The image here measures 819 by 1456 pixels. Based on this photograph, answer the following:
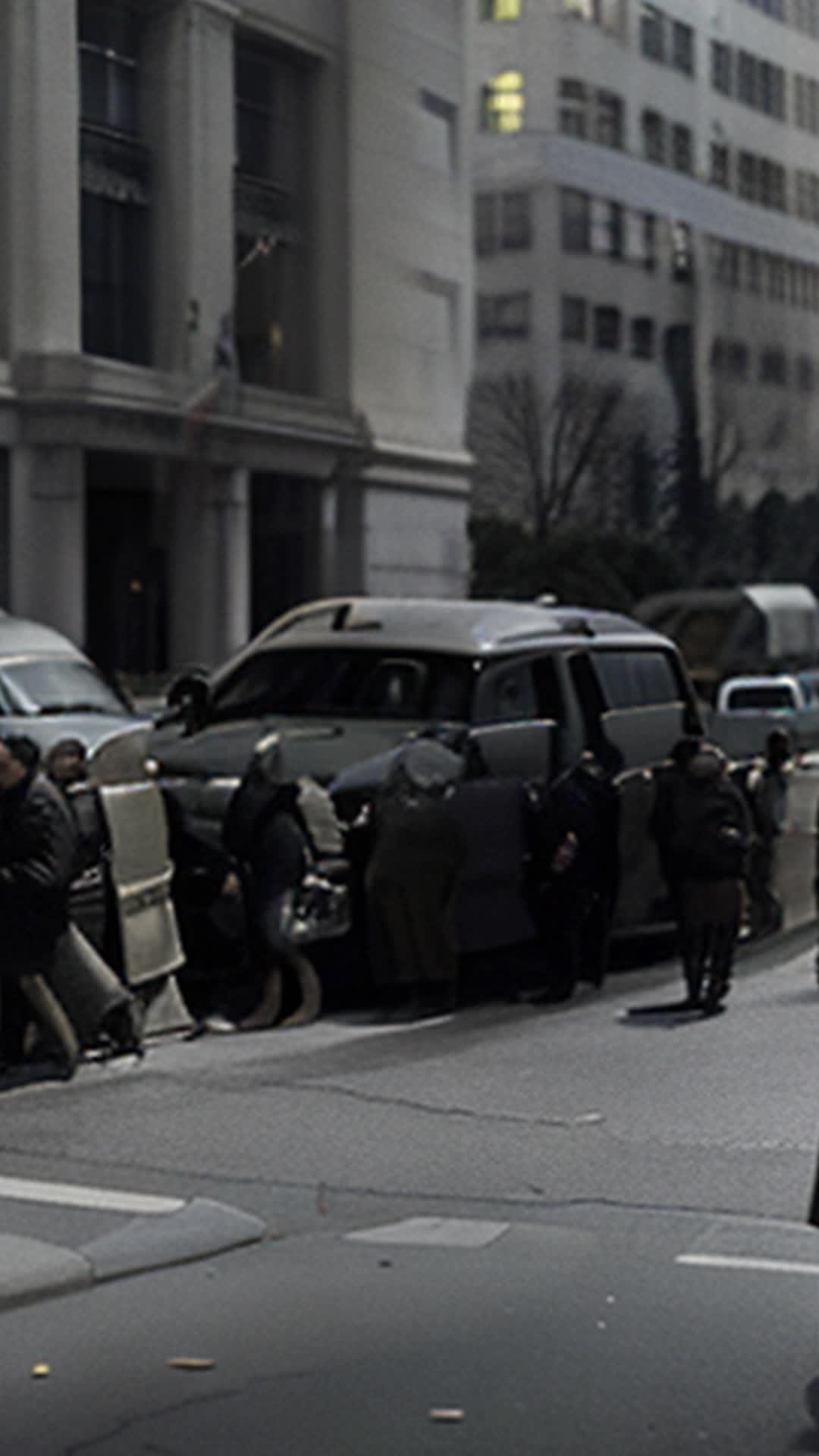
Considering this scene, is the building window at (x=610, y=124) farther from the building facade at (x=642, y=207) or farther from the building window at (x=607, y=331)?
the building window at (x=607, y=331)

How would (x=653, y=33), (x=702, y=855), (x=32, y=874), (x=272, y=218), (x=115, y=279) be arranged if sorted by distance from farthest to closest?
(x=653, y=33), (x=272, y=218), (x=115, y=279), (x=702, y=855), (x=32, y=874)

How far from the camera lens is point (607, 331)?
→ 2889 inches

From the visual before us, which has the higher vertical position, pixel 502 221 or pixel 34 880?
pixel 502 221

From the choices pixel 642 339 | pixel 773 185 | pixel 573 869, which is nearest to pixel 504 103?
pixel 642 339

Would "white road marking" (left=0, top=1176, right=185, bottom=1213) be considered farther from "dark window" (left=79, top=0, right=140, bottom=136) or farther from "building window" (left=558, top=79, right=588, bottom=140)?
"building window" (left=558, top=79, right=588, bottom=140)

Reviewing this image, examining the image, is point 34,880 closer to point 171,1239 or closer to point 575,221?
point 171,1239

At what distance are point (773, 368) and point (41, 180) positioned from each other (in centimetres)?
4496

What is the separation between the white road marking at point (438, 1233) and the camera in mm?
8672

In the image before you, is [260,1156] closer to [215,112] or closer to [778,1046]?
[778,1046]

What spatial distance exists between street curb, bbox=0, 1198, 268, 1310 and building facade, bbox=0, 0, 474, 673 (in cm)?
2709

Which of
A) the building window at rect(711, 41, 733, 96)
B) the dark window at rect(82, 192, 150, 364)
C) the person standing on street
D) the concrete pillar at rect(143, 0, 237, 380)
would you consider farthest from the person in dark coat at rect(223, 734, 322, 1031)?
the building window at rect(711, 41, 733, 96)

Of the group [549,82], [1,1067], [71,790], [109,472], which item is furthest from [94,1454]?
[549,82]

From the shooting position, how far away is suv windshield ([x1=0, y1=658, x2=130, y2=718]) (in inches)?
822

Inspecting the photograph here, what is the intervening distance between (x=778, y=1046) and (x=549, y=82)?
6162cm
